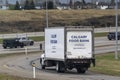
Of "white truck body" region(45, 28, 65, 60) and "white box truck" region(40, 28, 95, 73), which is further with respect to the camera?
"white truck body" region(45, 28, 65, 60)

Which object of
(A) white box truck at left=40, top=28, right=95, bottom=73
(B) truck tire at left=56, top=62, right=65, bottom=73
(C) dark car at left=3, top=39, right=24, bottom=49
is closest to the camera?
(A) white box truck at left=40, top=28, right=95, bottom=73

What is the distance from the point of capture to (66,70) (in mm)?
38812

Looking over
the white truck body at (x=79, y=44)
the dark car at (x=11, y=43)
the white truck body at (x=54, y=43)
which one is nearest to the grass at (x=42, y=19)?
the dark car at (x=11, y=43)

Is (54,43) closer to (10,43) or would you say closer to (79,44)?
(79,44)

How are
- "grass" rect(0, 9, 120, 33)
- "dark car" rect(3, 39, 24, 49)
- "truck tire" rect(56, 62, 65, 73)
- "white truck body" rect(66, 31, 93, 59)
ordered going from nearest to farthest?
"white truck body" rect(66, 31, 93, 59), "truck tire" rect(56, 62, 65, 73), "dark car" rect(3, 39, 24, 49), "grass" rect(0, 9, 120, 33)

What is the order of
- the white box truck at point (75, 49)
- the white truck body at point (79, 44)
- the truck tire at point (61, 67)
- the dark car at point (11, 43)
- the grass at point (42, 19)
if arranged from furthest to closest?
the grass at point (42, 19), the dark car at point (11, 43), the truck tire at point (61, 67), the white truck body at point (79, 44), the white box truck at point (75, 49)

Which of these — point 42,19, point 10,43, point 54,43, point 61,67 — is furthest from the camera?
point 42,19

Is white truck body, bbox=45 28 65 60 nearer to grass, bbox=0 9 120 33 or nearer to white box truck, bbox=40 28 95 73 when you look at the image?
white box truck, bbox=40 28 95 73

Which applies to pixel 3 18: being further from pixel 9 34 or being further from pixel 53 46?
pixel 53 46

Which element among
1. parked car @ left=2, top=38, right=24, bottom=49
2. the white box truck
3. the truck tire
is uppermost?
the white box truck

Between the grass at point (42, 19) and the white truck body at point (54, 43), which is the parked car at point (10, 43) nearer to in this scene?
the white truck body at point (54, 43)

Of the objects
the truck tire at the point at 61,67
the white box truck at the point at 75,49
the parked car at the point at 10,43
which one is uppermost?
the white box truck at the point at 75,49

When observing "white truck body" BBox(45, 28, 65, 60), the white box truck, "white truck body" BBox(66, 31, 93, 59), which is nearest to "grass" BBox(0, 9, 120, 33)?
"white truck body" BBox(45, 28, 65, 60)

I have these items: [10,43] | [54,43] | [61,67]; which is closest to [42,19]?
[10,43]
